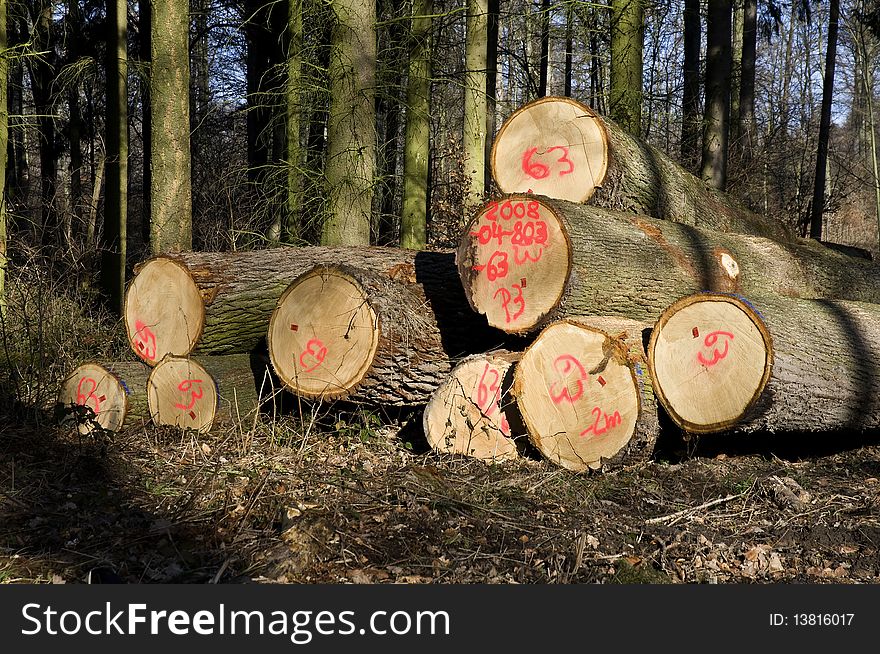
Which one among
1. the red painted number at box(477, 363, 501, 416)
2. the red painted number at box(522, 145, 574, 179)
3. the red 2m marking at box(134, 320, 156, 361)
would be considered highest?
the red painted number at box(522, 145, 574, 179)

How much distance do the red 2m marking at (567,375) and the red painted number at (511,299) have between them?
456 millimetres

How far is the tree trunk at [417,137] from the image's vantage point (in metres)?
9.30

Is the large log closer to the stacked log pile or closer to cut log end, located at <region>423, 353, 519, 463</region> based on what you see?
the stacked log pile

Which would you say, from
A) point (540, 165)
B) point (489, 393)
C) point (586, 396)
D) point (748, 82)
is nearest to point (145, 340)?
point (489, 393)

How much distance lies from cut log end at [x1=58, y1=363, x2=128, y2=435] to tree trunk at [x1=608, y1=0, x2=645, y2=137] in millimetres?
5848

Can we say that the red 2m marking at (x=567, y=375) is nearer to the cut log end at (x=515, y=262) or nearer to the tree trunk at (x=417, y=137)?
the cut log end at (x=515, y=262)

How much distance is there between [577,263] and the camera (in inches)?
187

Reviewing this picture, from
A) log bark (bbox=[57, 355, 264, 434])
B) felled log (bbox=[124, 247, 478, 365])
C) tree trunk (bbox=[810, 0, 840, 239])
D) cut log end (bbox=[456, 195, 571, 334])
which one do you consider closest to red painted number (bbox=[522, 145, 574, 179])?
felled log (bbox=[124, 247, 478, 365])

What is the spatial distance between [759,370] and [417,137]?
6.39m

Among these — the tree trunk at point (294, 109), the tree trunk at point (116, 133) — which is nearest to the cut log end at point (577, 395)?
the tree trunk at point (294, 109)

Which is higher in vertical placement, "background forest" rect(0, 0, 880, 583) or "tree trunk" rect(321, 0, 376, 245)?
"tree trunk" rect(321, 0, 376, 245)

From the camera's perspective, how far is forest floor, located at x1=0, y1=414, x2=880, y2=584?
320cm

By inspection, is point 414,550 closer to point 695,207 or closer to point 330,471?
point 330,471

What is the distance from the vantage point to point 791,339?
442 cm
